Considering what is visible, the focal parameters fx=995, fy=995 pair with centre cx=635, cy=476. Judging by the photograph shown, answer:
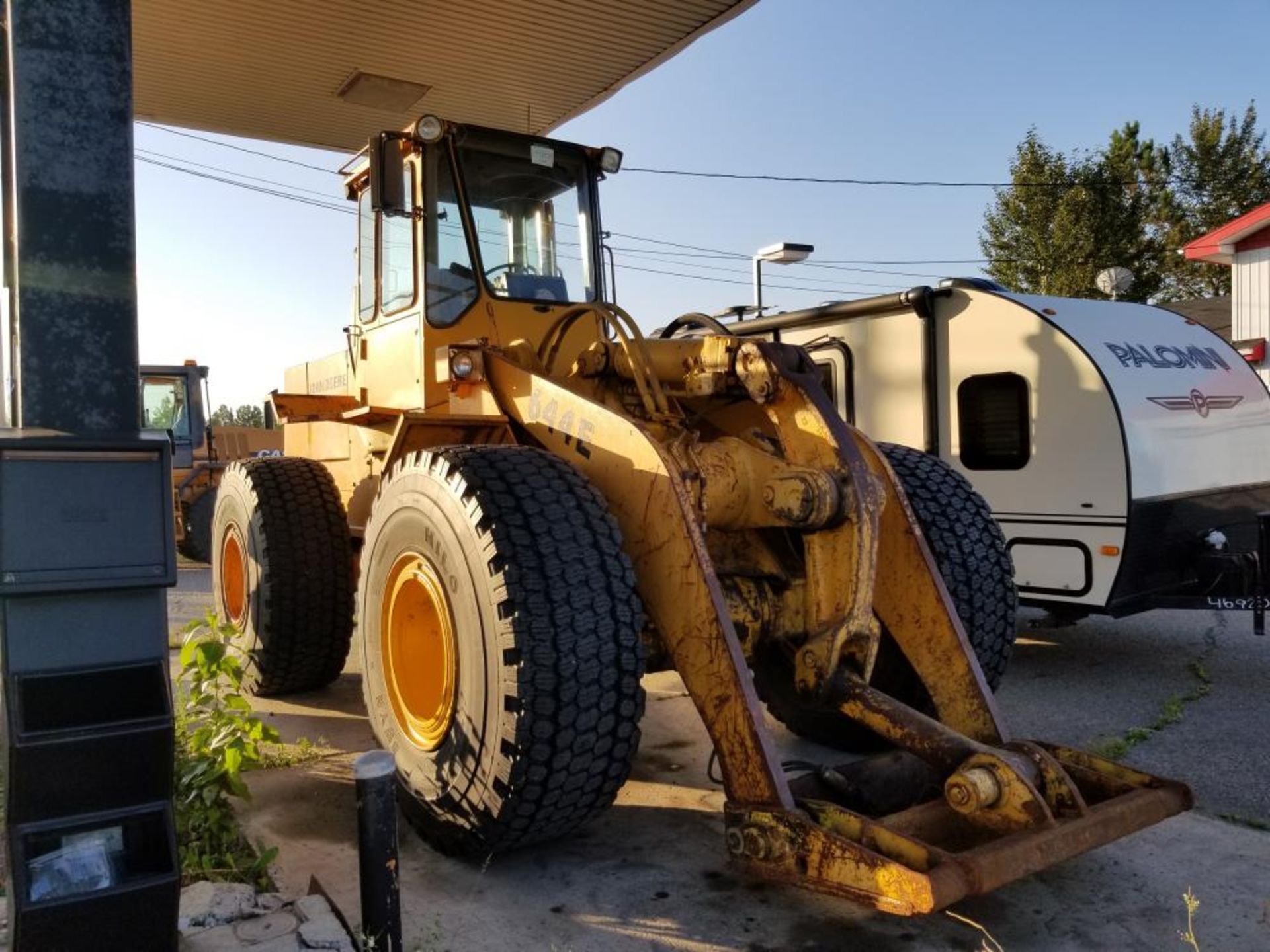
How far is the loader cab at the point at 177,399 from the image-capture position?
12.6 metres

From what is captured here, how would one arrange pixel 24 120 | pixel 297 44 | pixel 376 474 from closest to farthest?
pixel 24 120
pixel 376 474
pixel 297 44

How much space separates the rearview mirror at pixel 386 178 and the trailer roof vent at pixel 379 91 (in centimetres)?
198

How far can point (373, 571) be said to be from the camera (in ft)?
12.5

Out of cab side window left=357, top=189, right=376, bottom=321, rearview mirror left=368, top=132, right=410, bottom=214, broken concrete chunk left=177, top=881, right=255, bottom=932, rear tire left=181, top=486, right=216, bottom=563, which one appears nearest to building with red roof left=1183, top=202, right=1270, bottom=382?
cab side window left=357, top=189, right=376, bottom=321

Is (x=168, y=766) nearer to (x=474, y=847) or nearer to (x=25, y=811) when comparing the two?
(x=25, y=811)

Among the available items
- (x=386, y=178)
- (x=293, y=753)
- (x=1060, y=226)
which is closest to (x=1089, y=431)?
(x=386, y=178)

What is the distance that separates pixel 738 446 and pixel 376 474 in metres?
2.27

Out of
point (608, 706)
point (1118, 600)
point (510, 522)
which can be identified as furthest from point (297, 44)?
point (1118, 600)

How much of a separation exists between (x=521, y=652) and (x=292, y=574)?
2557 mm

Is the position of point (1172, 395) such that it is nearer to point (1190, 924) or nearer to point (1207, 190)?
point (1190, 924)

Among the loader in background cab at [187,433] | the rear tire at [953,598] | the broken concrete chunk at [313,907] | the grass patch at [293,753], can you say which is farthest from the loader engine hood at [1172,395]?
the loader in background cab at [187,433]

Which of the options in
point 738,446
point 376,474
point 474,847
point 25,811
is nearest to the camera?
point 25,811

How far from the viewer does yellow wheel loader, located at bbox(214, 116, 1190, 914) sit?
2859 millimetres

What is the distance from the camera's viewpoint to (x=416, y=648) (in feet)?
12.2
